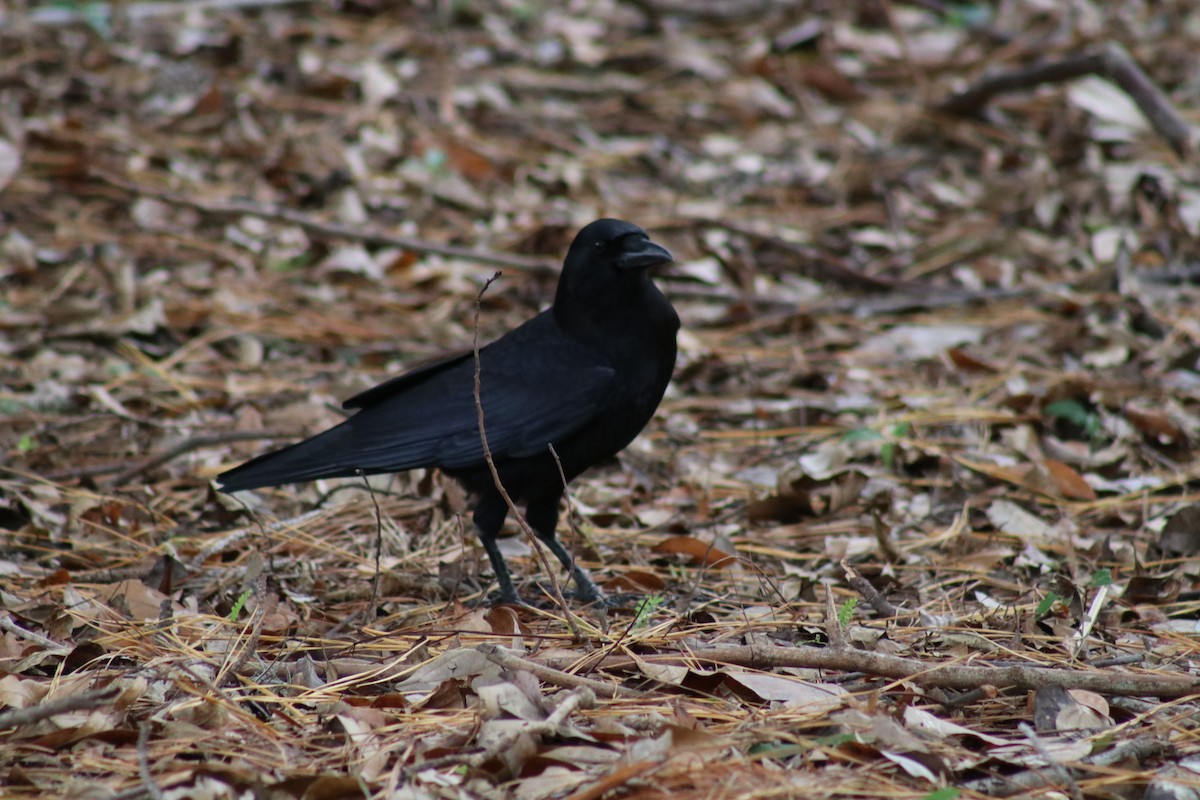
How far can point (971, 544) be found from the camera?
396cm

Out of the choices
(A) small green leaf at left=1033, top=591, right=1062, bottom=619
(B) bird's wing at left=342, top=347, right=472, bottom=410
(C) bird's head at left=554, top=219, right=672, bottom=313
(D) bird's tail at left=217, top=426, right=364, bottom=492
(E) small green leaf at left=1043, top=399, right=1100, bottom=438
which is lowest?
(E) small green leaf at left=1043, top=399, right=1100, bottom=438

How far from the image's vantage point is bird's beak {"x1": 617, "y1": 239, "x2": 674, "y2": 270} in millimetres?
3869

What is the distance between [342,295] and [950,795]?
4.38 meters

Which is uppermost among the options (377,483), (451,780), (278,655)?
(451,780)

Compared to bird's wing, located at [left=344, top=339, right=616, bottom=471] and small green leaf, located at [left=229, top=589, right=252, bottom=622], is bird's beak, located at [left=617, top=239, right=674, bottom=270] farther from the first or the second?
small green leaf, located at [left=229, top=589, right=252, bottom=622]

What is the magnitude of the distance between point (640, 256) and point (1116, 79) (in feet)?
13.4

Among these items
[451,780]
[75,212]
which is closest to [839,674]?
[451,780]

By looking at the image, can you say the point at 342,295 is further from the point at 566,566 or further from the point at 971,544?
the point at 971,544

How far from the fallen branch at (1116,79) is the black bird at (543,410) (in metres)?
3.91

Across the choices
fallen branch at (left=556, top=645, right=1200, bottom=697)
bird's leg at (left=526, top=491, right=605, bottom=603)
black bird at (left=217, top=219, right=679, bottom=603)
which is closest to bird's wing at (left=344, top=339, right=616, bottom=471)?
black bird at (left=217, top=219, right=679, bottom=603)

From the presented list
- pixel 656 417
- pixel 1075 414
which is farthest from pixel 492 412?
pixel 1075 414

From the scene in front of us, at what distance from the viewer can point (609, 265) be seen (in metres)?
3.97

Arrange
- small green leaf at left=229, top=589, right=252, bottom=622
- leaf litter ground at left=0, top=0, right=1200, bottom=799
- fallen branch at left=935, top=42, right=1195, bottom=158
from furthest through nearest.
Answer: fallen branch at left=935, top=42, right=1195, bottom=158
small green leaf at left=229, top=589, right=252, bottom=622
leaf litter ground at left=0, top=0, right=1200, bottom=799

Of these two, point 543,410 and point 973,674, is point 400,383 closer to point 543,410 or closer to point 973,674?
point 543,410
